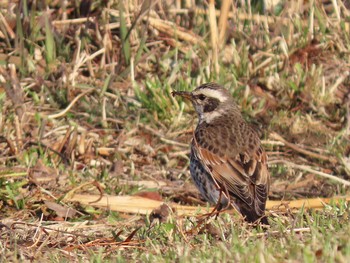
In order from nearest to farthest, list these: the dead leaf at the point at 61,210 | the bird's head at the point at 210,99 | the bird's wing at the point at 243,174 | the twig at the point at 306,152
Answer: the bird's wing at the point at 243,174, the dead leaf at the point at 61,210, the bird's head at the point at 210,99, the twig at the point at 306,152

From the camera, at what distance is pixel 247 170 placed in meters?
7.72

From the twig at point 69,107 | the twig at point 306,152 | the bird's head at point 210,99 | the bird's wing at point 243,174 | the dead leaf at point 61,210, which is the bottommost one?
the twig at point 306,152

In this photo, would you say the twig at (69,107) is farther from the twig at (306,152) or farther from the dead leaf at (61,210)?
the twig at (306,152)

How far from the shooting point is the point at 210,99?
28.7 feet

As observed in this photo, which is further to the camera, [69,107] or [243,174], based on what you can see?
[69,107]

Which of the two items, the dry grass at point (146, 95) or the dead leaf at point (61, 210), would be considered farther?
the dry grass at point (146, 95)

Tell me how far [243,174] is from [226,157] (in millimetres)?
339

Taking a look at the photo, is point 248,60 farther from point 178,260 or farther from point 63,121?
point 178,260

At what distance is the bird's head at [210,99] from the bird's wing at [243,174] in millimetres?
721

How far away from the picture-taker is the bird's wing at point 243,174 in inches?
291

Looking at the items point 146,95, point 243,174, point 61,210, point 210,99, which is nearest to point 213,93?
point 210,99

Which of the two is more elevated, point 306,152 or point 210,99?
point 210,99

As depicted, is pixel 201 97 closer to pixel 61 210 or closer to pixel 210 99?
pixel 210 99

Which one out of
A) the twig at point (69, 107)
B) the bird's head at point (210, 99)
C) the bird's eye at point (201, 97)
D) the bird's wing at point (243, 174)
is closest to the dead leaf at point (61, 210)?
the bird's wing at point (243, 174)
